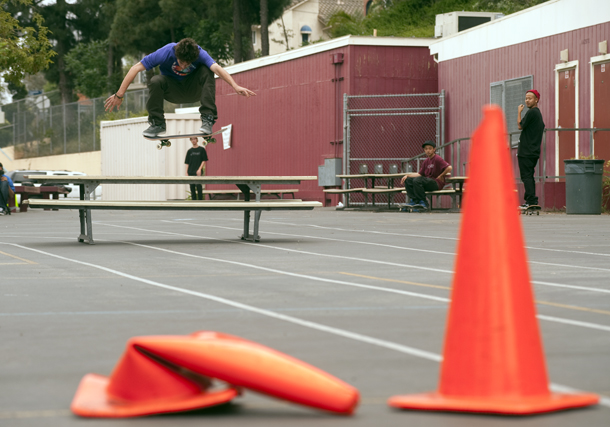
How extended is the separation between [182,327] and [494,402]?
2295 mm

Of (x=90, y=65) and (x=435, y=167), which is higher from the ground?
(x=90, y=65)

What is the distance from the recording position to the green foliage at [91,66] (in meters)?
62.1

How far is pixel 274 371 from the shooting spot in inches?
132

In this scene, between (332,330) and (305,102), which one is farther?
(305,102)

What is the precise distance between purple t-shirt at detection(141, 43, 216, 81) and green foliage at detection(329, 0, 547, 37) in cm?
3639

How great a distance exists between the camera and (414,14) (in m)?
52.4

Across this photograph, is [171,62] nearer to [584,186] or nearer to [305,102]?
[584,186]

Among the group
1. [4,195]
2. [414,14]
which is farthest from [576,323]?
[414,14]

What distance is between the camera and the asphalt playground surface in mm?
3484

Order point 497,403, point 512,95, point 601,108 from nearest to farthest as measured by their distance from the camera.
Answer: point 497,403 < point 601,108 < point 512,95

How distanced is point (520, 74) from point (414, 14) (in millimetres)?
31858

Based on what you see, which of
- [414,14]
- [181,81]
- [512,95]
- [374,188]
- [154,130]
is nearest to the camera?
[181,81]

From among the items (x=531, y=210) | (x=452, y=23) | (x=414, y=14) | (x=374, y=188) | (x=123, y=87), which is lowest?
(x=531, y=210)

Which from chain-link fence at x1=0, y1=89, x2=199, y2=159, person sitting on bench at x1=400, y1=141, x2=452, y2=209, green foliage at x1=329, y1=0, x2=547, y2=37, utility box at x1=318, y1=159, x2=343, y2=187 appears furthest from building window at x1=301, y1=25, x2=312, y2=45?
person sitting on bench at x1=400, y1=141, x2=452, y2=209
